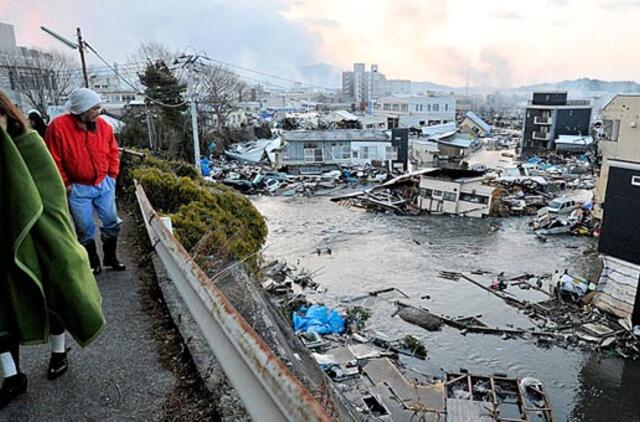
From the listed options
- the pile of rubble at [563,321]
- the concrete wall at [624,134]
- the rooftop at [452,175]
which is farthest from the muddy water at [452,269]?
the concrete wall at [624,134]

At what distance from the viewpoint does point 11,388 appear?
213cm

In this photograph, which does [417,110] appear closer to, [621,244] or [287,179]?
[287,179]

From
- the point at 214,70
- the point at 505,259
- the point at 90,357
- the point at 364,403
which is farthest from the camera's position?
the point at 214,70

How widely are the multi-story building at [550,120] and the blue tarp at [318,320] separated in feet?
126

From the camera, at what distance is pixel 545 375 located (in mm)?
10266

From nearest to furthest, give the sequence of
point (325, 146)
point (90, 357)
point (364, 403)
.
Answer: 1. point (90, 357)
2. point (364, 403)
3. point (325, 146)

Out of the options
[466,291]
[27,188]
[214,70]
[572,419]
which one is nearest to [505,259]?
[466,291]

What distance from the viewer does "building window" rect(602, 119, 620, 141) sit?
2317 cm

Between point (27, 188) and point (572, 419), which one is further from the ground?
point (27, 188)

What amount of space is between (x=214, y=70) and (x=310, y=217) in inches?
931

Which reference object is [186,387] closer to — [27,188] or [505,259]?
[27,188]

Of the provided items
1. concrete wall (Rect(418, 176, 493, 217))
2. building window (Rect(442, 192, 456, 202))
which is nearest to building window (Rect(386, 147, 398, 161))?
concrete wall (Rect(418, 176, 493, 217))

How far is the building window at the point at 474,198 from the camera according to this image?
24.2 metres

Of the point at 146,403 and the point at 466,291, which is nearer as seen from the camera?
the point at 146,403
